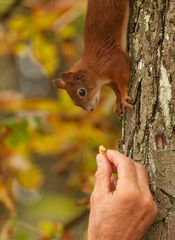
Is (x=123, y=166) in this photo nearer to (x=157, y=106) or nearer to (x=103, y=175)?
(x=103, y=175)

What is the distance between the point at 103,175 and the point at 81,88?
109 cm

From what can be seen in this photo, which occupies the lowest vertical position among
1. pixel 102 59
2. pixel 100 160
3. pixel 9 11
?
pixel 100 160

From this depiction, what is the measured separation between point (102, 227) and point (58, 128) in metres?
3.10

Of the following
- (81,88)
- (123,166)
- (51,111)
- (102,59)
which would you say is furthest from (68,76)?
(51,111)

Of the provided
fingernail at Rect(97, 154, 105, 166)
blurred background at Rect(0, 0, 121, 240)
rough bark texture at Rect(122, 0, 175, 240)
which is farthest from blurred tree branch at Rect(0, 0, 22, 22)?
fingernail at Rect(97, 154, 105, 166)

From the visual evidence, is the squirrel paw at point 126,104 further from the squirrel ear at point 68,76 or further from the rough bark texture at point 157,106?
the squirrel ear at point 68,76

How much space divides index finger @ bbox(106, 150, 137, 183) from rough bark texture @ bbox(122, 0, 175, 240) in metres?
0.11

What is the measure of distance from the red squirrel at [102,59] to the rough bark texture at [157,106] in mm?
87

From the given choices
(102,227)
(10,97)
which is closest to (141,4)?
(102,227)

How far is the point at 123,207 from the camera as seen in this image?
187cm

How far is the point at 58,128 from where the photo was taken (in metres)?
4.98

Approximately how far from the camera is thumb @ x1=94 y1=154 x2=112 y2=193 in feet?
6.41

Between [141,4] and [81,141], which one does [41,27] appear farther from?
[141,4]

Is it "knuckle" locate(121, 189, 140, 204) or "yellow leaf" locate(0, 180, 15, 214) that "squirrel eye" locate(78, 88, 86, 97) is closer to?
"yellow leaf" locate(0, 180, 15, 214)
